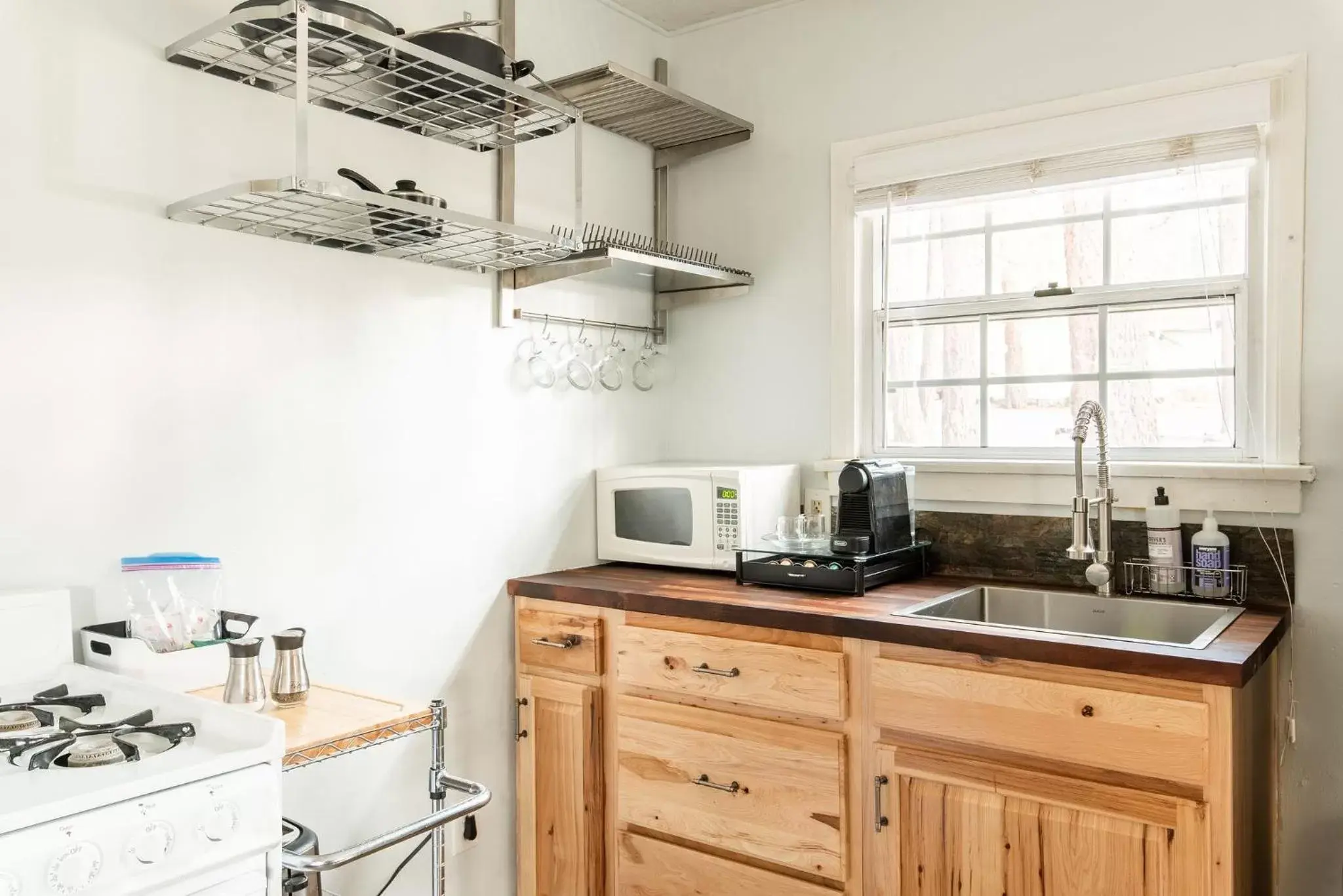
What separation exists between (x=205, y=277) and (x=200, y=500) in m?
0.44

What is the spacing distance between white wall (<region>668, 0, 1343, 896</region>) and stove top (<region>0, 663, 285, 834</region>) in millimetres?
1845

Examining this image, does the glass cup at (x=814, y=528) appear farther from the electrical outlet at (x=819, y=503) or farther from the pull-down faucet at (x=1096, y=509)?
the pull-down faucet at (x=1096, y=509)

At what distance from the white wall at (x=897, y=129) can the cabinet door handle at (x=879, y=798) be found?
3.09ft

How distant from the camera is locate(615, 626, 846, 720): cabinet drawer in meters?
2.10

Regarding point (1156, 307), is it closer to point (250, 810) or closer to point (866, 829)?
point (866, 829)

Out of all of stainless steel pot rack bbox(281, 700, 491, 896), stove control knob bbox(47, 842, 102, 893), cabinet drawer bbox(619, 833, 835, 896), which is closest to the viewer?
stove control knob bbox(47, 842, 102, 893)

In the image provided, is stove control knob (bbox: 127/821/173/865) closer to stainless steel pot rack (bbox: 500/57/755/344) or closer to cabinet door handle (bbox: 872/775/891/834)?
cabinet door handle (bbox: 872/775/891/834)

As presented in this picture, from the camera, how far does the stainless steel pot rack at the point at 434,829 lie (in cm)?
156

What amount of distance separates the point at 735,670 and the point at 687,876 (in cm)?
52

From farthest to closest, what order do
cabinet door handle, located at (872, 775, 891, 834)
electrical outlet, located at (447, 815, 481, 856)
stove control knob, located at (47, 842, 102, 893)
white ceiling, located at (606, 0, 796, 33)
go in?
white ceiling, located at (606, 0, 796, 33) → electrical outlet, located at (447, 815, 481, 856) → cabinet door handle, located at (872, 775, 891, 834) → stove control knob, located at (47, 842, 102, 893)

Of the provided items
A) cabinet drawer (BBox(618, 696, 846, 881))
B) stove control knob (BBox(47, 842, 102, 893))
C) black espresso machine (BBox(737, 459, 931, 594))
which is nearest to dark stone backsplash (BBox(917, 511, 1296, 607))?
black espresso machine (BBox(737, 459, 931, 594))

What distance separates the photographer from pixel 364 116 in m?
2.26

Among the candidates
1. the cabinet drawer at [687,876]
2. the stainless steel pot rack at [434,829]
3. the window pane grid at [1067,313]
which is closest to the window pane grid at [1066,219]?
the window pane grid at [1067,313]

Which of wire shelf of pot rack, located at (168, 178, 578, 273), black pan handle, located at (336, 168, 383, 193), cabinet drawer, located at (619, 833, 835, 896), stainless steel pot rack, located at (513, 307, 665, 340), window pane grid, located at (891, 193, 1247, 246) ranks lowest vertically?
cabinet drawer, located at (619, 833, 835, 896)
